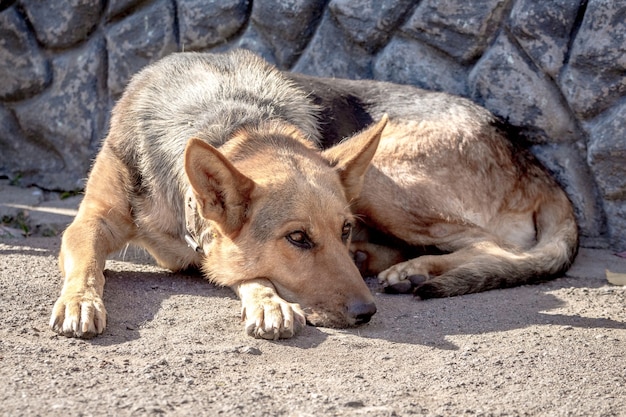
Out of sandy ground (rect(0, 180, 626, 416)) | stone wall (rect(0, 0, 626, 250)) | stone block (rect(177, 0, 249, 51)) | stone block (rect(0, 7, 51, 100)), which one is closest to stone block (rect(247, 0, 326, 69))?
stone wall (rect(0, 0, 626, 250))

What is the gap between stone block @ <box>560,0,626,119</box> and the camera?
A: 5.68m

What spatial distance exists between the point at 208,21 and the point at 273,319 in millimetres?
3685

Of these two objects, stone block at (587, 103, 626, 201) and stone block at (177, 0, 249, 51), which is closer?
stone block at (587, 103, 626, 201)

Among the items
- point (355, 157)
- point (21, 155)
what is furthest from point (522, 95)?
point (21, 155)

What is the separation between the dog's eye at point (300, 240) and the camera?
437 centimetres

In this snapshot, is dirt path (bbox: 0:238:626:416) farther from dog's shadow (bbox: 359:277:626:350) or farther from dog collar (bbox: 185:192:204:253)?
dog collar (bbox: 185:192:204:253)

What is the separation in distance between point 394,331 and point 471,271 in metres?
1.00

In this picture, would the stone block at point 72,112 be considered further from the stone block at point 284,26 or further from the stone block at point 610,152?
the stone block at point 610,152

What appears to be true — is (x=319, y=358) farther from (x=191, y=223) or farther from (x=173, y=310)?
(x=191, y=223)

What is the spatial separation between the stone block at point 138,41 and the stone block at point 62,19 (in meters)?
0.21

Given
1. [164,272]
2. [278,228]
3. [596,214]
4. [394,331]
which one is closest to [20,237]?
[164,272]

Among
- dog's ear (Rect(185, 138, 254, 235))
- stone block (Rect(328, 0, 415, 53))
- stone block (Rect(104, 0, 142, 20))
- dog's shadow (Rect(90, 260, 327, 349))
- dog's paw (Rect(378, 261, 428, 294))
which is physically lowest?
dog's shadow (Rect(90, 260, 327, 349))

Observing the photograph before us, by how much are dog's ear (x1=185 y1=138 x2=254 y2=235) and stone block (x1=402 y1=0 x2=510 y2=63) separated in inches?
103

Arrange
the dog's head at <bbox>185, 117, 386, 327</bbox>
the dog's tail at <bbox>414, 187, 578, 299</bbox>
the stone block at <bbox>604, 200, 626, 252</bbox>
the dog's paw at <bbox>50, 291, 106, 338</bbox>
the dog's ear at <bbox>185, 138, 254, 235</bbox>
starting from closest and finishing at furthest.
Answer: the dog's paw at <bbox>50, 291, 106, 338</bbox>, the dog's ear at <bbox>185, 138, 254, 235</bbox>, the dog's head at <bbox>185, 117, 386, 327</bbox>, the dog's tail at <bbox>414, 187, 578, 299</bbox>, the stone block at <bbox>604, 200, 626, 252</bbox>
